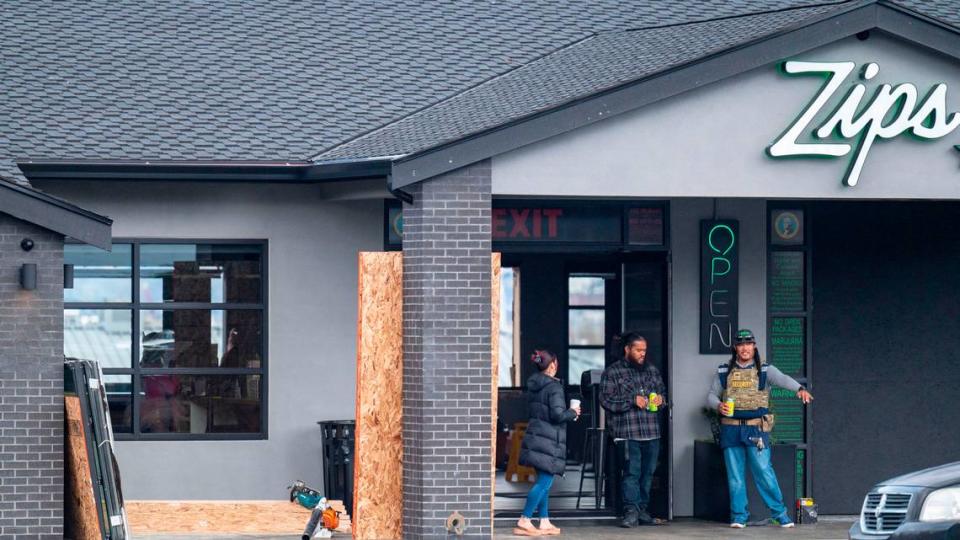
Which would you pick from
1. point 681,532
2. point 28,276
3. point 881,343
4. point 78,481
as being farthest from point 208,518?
point 881,343

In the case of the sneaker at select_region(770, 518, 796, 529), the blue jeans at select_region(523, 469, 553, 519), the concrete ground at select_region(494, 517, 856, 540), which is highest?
the blue jeans at select_region(523, 469, 553, 519)

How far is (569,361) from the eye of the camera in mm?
24094

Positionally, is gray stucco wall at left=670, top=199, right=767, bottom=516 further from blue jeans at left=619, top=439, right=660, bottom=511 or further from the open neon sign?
the open neon sign

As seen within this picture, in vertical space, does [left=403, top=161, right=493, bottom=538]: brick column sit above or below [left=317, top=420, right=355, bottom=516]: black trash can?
above

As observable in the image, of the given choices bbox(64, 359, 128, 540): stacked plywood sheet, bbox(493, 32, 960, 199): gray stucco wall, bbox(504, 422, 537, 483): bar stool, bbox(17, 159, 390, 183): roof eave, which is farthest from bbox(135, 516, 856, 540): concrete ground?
bbox(504, 422, 537, 483): bar stool

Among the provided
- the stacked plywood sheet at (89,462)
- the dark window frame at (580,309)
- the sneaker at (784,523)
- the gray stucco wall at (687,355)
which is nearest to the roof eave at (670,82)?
the gray stucco wall at (687,355)

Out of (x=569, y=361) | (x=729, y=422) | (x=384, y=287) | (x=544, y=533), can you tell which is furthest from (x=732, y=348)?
(x=569, y=361)

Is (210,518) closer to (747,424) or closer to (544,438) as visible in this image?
(544,438)

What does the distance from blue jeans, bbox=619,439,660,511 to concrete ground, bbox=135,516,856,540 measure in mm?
313

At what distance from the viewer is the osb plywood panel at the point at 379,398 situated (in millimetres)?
14555

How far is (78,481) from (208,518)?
1887 millimetres

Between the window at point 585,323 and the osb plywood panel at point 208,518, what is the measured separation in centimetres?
821

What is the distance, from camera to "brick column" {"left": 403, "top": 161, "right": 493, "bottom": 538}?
14.3 meters

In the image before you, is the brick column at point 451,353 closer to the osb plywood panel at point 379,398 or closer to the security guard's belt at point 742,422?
the osb plywood panel at point 379,398
